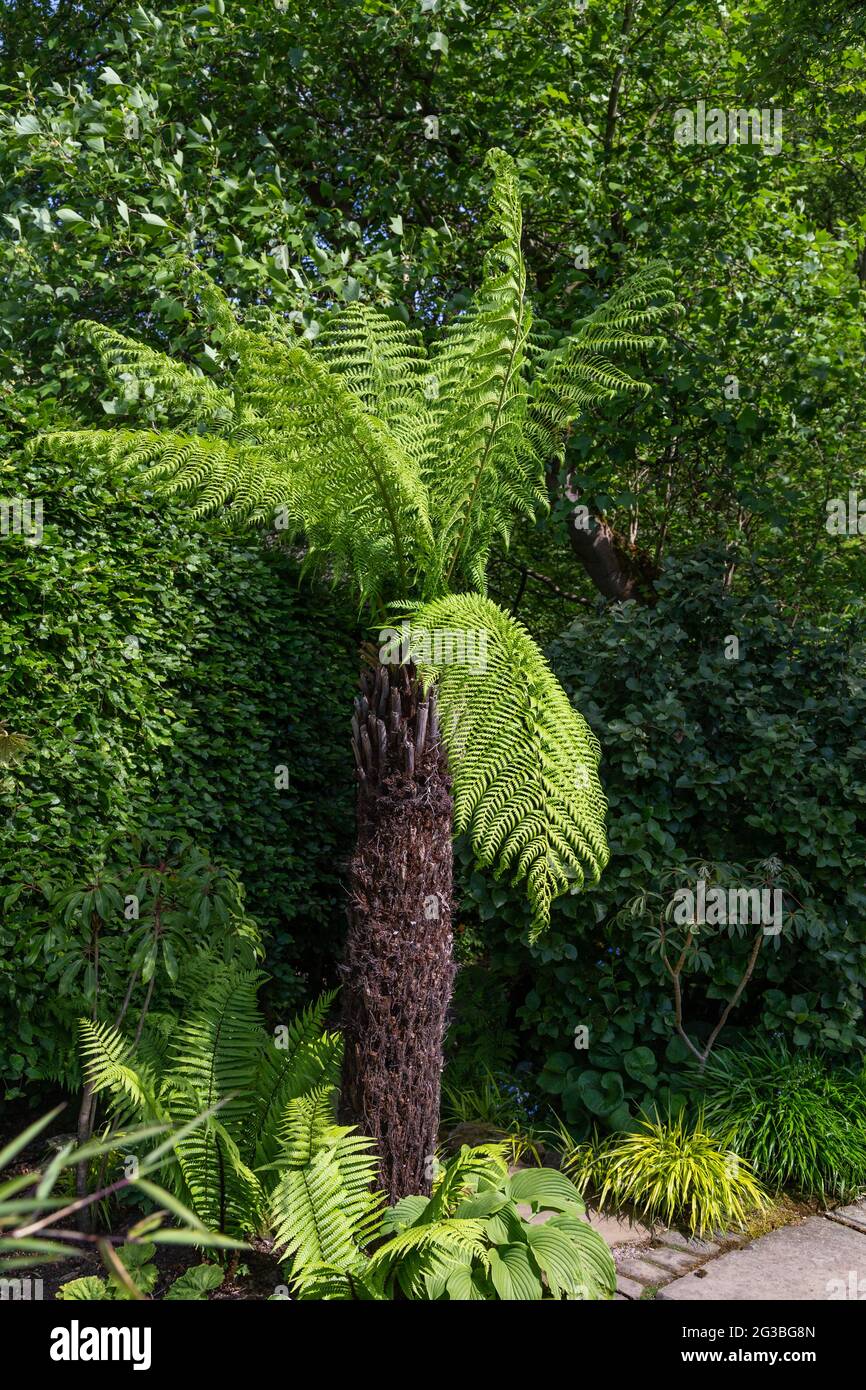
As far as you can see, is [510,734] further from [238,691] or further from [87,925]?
[238,691]

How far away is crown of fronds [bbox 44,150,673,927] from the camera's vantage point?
291 centimetres

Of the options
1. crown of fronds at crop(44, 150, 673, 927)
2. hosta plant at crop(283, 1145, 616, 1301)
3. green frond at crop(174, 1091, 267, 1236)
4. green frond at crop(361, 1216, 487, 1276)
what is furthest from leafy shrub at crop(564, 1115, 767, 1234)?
green frond at crop(174, 1091, 267, 1236)

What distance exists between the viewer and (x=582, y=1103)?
3.79 m

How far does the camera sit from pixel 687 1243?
327cm

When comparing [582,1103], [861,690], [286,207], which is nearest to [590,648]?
[861,690]

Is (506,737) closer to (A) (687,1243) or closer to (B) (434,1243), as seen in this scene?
(B) (434,1243)

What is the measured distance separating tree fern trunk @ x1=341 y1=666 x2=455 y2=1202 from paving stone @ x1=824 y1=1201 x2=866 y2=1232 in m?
1.46

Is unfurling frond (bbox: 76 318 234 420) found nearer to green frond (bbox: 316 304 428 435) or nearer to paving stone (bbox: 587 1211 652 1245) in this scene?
green frond (bbox: 316 304 428 435)

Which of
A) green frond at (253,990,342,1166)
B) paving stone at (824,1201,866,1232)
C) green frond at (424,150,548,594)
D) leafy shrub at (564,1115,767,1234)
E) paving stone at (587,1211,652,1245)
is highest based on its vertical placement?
green frond at (424,150,548,594)

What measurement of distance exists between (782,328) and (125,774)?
3925 mm

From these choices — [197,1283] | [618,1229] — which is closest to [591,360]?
[618,1229]

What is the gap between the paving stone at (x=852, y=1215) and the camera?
A: 342 centimetres

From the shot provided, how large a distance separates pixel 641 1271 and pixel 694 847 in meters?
1.58

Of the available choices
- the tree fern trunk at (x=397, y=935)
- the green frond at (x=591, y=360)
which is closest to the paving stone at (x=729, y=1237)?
the tree fern trunk at (x=397, y=935)
